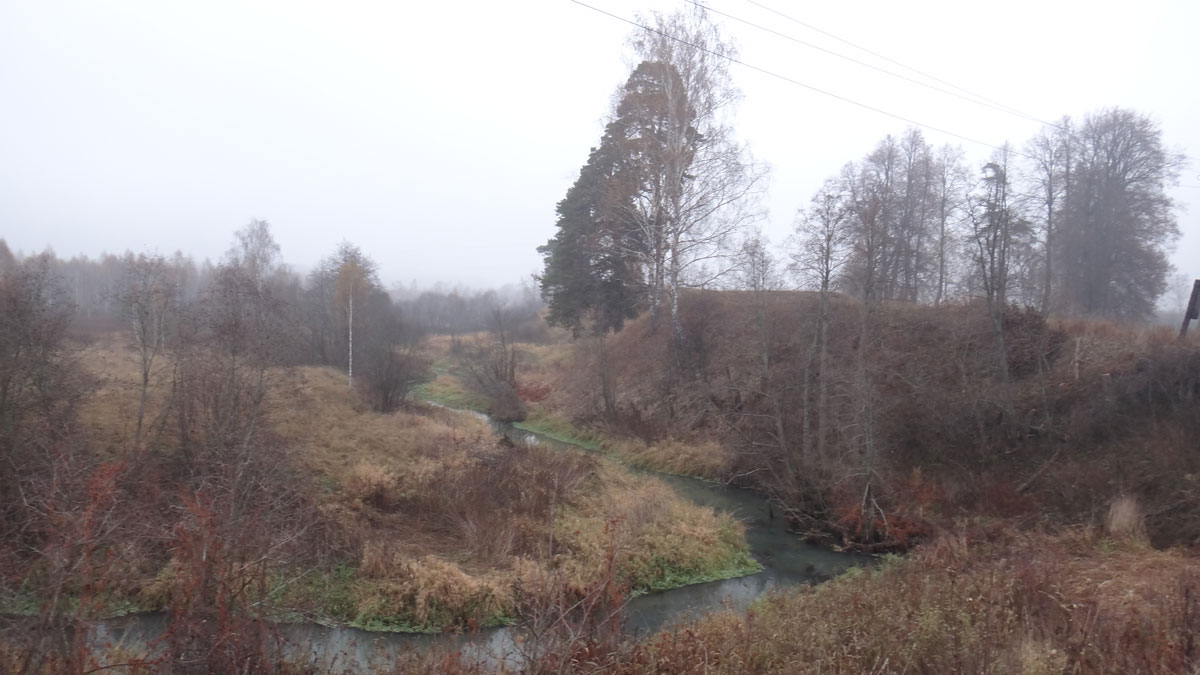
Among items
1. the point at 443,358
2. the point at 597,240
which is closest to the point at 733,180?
the point at 597,240

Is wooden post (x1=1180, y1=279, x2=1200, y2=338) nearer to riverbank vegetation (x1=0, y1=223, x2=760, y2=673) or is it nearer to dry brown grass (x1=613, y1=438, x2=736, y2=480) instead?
dry brown grass (x1=613, y1=438, x2=736, y2=480)

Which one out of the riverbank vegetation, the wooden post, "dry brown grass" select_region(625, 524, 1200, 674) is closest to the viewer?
the riverbank vegetation

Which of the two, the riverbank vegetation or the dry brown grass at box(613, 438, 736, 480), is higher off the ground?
the riverbank vegetation

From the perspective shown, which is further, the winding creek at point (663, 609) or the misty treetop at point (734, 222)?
the misty treetop at point (734, 222)

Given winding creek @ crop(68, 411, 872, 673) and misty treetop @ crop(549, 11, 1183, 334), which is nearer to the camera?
winding creek @ crop(68, 411, 872, 673)

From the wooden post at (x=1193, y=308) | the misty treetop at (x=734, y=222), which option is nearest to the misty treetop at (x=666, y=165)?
the misty treetop at (x=734, y=222)

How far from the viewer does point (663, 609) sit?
35.2 feet

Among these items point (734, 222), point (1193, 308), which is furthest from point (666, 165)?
point (1193, 308)

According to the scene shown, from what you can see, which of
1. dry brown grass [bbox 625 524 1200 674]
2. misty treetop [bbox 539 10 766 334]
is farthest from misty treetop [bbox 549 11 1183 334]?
dry brown grass [bbox 625 524 1200 674]

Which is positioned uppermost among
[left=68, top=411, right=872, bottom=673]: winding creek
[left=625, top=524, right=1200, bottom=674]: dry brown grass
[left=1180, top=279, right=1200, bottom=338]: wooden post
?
[left=1180, top=279, right=1200, bottom=338]: wooden post

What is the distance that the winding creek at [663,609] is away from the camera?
661 centimetres

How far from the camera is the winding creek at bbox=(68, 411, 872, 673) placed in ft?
21.7

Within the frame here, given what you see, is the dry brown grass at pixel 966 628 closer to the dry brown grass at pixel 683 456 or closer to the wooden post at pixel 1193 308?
the wooden post at pixel 1193 308

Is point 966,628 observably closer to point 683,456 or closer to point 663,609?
point 663,609
